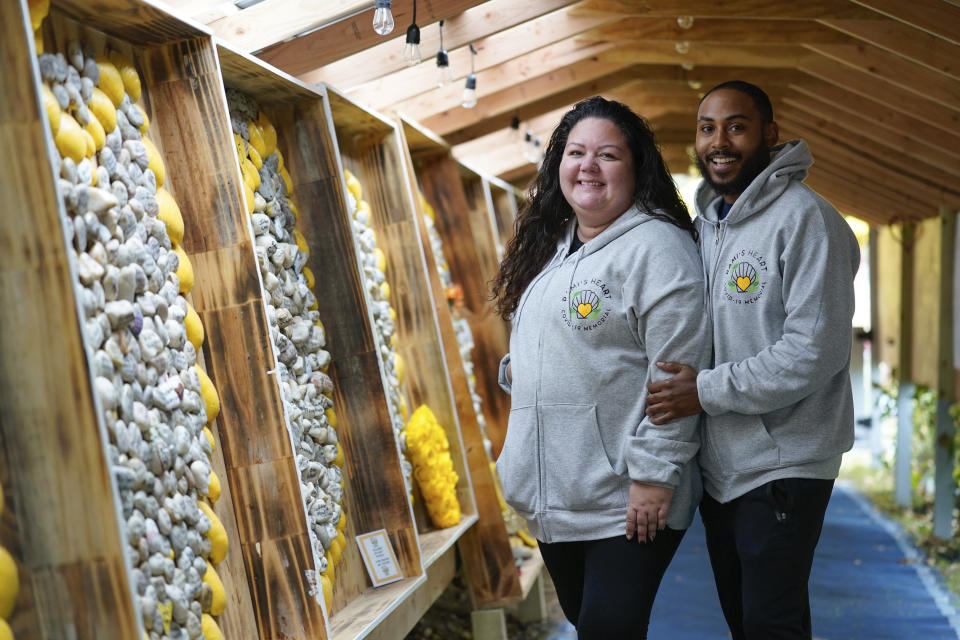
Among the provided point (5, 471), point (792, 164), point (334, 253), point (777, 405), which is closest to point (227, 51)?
point (334, 253)

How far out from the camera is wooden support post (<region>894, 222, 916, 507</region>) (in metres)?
6.70

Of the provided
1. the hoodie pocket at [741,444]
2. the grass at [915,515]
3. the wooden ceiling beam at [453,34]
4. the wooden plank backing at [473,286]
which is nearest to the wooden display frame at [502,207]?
the wooden plank backing at [473,286]

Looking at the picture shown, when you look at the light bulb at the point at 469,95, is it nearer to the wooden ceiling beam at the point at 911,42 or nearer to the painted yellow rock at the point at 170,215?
the wooden ceiling beam at the point at 911,42

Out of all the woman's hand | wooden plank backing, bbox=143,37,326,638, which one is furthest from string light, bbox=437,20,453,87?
the woman's hand

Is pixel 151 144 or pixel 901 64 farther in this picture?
pixel 901 64

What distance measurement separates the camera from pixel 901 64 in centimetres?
413

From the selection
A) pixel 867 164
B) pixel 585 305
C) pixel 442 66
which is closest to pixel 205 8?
pixel 442 66

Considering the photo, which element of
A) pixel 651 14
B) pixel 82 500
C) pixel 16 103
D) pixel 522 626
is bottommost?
pixel 522 626

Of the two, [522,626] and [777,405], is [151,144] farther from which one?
[522,626]

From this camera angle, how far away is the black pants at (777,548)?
6.54 ft

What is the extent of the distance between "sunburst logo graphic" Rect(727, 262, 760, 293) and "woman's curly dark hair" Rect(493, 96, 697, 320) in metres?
0.18

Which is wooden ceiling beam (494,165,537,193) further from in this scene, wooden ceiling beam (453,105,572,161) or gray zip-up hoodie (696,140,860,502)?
gray zip-up hoodie (696,140,860,502)

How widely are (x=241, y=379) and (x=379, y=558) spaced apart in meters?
0.91

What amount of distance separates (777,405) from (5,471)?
1423 mm
